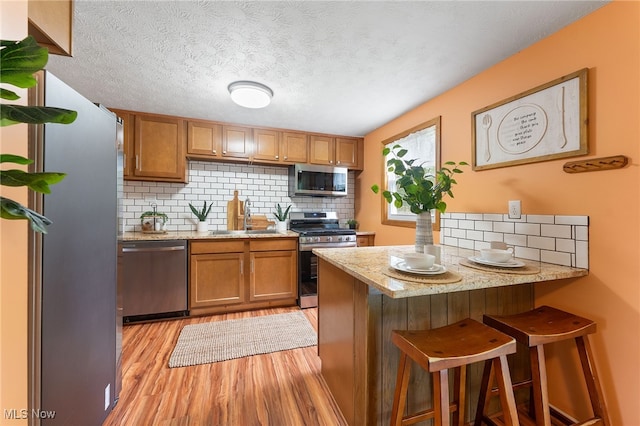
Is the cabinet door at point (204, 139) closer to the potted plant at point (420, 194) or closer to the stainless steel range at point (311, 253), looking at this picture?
the stainless steel range at point (311, 253)

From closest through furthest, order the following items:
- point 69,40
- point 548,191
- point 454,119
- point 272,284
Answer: point 69,40, point 548,191, point 454,119, point 272,284

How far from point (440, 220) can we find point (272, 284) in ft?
6.36

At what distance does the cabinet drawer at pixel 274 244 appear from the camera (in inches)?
113

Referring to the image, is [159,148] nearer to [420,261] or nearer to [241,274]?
[241,274]

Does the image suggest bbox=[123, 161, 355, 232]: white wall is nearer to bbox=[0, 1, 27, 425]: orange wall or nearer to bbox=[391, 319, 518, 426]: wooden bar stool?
bbox=[0, 1, 27, 425]: orange wall

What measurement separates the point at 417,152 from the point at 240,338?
2527 millimetres

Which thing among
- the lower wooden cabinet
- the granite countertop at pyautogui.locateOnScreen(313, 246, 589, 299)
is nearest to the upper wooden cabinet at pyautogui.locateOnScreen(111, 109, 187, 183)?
the lower wooden cabinet

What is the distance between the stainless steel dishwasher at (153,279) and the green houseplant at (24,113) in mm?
2214

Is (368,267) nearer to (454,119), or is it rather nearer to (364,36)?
(364,36)

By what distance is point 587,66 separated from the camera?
1312 mm

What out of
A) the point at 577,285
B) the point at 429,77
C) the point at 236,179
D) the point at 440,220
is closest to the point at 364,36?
the point at 429,77

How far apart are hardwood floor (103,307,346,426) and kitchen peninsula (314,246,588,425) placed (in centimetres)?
20

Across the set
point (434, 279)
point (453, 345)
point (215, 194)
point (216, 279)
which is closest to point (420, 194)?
point (434, 279)

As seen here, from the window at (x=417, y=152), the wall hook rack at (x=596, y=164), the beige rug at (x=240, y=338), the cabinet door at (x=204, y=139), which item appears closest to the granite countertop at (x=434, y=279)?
the wall hook rack at (x=596, y=164)
